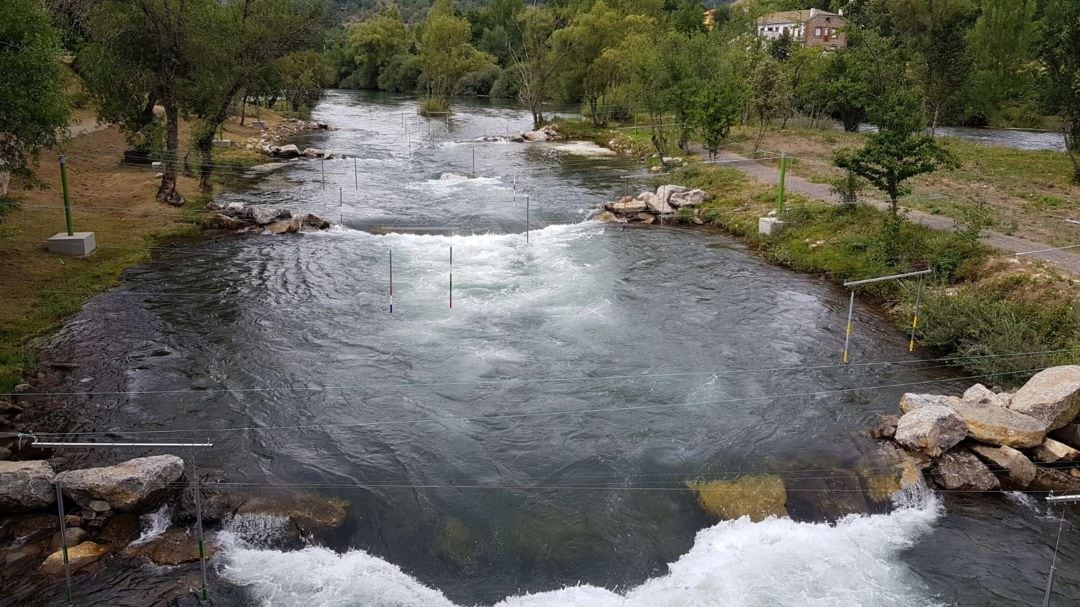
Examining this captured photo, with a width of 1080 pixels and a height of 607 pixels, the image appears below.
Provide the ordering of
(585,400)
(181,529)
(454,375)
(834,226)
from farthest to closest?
(834,226) < (454,375) < (585,400) < (181,529)

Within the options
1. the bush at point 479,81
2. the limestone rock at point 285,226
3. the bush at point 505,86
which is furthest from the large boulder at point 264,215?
the bush at point 479,81

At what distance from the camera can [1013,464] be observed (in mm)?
12070

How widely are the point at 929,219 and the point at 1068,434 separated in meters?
10.9

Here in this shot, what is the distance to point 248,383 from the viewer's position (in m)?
14.8

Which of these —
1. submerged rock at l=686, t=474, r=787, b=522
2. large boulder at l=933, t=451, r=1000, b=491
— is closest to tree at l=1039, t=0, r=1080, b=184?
large boulder at l=933, t=451, r=1000, b=491

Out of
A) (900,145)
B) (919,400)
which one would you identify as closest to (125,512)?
(919,400)

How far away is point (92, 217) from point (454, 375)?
52.8 feet

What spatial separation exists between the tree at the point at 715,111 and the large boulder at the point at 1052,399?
2356cm

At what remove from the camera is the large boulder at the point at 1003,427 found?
12.3 metres

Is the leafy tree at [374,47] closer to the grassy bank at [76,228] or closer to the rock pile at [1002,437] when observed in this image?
the grassy bank at [76,228]

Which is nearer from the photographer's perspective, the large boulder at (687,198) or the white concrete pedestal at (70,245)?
the white concrete pedestal at (70,245)

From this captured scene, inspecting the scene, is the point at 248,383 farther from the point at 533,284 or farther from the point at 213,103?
the point at 213,103

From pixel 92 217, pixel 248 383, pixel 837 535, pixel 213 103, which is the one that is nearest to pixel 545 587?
pixel 837 535

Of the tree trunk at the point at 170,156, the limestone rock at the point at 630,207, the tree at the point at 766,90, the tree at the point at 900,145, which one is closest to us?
the tree at the point at 900,145
